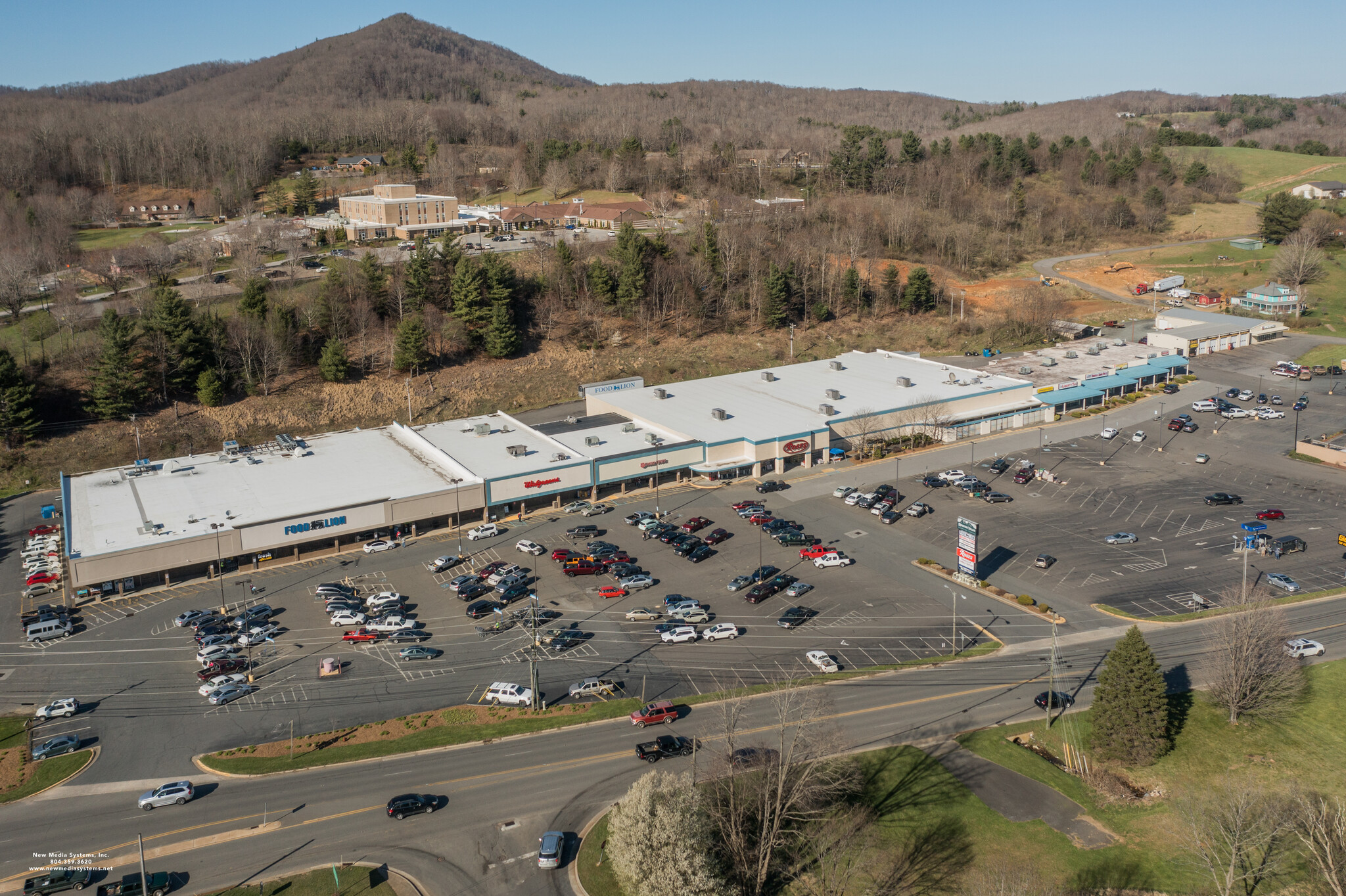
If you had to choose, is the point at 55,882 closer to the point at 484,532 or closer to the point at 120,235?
the point at 484,532

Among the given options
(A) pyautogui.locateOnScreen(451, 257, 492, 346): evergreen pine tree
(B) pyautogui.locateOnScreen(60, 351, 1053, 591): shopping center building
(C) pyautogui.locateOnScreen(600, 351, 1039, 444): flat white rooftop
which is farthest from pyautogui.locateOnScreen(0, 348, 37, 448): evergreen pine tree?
(C) pyautogui.locateOnScreen(600, 351, 1039, 444): flat white rooftop

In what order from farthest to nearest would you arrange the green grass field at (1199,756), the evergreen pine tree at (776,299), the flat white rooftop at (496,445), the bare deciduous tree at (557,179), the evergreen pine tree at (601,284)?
the bare deciduous tree at (557,179) → the evergreen pine tree at (776,299) → the evergreen pine tree at (601,284) → the flat white rooftop at (496,445) → the green grass field at (1199,756)

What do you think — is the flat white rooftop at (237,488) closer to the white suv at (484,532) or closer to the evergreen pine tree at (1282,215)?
the white suv at (484,532)

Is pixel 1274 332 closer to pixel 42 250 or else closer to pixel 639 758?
pixel 639 758

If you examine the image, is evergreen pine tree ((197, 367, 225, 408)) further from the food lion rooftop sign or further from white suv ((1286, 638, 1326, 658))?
white suv ((1286, 638, 1326, 658))

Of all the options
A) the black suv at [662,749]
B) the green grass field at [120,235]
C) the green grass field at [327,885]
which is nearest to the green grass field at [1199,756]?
the black suv at [662,749]

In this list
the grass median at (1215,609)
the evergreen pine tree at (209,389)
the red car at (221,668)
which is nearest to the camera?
the red car at (221,668)

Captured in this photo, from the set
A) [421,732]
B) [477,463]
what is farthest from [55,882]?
[477,463]
